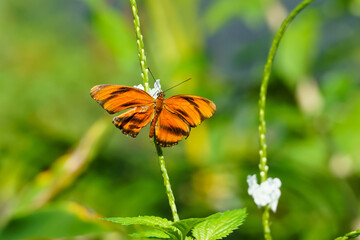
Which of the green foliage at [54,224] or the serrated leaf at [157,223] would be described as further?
the green foliage at [54,224]

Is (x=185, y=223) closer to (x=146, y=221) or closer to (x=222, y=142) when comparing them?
(x=146, y=221)

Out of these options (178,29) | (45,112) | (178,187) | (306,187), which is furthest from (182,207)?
(45,112)

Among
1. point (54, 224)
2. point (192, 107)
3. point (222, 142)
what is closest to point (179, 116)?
point (192, 107)

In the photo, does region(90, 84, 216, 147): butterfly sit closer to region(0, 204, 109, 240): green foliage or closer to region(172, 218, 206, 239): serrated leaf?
region(172, 218, 206, 239): serrated leaf

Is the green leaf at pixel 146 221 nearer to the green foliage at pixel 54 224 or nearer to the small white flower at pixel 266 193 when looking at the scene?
the small white flower at pixel 266 193

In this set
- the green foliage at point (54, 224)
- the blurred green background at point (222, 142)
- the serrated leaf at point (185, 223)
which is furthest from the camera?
the blurred green background at point (222, 142)

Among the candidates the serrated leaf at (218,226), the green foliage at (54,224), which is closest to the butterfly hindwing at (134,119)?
the serrated leaf at (218,226)
